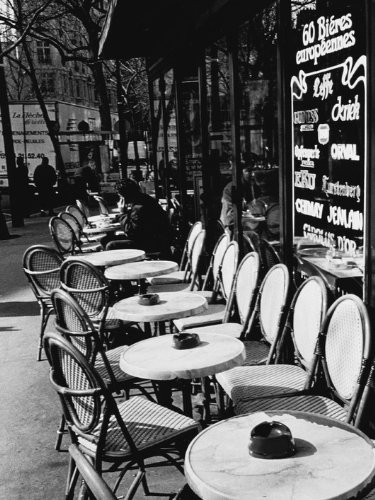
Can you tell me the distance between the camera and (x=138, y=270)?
230 inches

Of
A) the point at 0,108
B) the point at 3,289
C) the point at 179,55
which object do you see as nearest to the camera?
the point at 179,55

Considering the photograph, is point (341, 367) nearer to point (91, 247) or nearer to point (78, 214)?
point (91, 247)

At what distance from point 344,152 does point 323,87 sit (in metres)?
0.55

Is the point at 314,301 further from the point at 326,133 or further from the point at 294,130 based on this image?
the point at 294,130

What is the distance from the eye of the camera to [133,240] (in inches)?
319

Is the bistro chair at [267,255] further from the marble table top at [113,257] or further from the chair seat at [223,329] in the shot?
the marble table top at [113,257]

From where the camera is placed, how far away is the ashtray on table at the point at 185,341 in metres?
3.64

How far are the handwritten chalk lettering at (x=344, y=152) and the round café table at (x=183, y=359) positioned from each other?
4.18 feet

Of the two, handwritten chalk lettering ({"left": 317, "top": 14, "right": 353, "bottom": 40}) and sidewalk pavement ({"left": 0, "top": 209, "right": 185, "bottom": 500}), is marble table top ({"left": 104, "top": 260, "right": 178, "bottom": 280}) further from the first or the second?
handwritten chalk lettering ({"left": 317, "top": 14, "right": 353, "bottom": 40})

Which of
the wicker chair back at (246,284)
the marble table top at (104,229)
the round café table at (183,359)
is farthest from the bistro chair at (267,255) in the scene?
the marble table top at (104,229)

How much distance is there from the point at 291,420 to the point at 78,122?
2370 centimetres

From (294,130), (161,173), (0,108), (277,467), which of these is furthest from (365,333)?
(0,108)

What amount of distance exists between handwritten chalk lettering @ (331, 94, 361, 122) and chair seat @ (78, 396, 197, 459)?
1.96 meters

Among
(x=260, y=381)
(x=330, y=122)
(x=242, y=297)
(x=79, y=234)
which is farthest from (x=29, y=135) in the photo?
(x=260, y=381)
